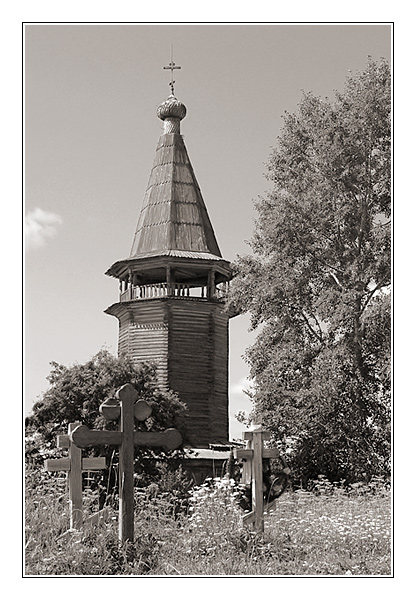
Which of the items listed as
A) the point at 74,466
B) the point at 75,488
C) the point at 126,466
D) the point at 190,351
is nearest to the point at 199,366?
the point at 190,351

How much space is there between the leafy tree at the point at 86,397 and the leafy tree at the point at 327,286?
5.01 meters

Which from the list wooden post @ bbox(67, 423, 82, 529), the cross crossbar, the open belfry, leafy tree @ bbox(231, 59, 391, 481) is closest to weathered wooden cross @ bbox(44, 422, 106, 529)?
wooden post @ bbox(67, 423, 82, 529)

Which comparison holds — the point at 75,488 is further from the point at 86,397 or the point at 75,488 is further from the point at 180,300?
the point at 180,300

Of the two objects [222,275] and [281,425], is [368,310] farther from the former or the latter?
[222,275]

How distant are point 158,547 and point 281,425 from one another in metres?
13.6

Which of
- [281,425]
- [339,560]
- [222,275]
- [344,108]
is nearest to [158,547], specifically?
[339,560]

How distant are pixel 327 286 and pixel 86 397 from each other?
857 centimetres

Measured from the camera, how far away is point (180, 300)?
119 feet

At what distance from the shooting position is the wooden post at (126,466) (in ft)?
35.5

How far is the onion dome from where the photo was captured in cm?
3884

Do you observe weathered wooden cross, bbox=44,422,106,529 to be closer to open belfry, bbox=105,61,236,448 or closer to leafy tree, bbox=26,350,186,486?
leafy tree, bbox=26,350,186,486

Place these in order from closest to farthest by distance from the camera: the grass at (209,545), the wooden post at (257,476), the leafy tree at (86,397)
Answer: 1. the grass at (209,545)
2. the wooden post at (257,476)
3. the leafy tree at (86,397)

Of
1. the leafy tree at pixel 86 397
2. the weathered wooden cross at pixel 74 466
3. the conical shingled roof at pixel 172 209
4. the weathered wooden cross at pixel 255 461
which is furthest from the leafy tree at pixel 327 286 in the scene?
the weathered wooden cross at pixel 74 466

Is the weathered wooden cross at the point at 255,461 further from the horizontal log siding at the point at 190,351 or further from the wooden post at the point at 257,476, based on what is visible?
the horizontal log siding at the point at 190,351
